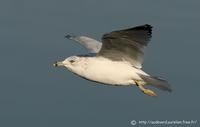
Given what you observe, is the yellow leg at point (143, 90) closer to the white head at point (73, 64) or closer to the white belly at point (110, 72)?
the white belly at point (110, 72)

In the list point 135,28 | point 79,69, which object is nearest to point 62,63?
point 79,69

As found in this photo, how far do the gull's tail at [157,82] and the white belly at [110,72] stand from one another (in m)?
0.22

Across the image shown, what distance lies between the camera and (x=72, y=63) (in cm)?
1780

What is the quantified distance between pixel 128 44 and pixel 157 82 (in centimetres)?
134

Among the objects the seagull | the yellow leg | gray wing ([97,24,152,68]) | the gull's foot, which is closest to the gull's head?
the seagull

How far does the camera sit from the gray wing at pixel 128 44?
16.0 meters

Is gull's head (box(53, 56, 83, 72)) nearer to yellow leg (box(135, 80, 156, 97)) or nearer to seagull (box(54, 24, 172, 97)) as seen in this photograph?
seagull (box(54, 24, 172, 97))

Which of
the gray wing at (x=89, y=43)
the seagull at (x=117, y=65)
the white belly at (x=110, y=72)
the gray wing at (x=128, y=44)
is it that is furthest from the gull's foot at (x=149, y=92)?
the gray wing at (x=89, y=43)

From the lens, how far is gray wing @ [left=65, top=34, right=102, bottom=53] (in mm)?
20456

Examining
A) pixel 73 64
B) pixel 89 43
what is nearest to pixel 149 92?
pixel 73 64

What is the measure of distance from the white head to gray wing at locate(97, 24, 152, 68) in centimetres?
68

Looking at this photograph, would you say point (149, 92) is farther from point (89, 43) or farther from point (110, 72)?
point (89, 43)

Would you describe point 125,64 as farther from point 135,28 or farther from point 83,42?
point 83,42

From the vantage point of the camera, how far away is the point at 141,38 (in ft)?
53.2
